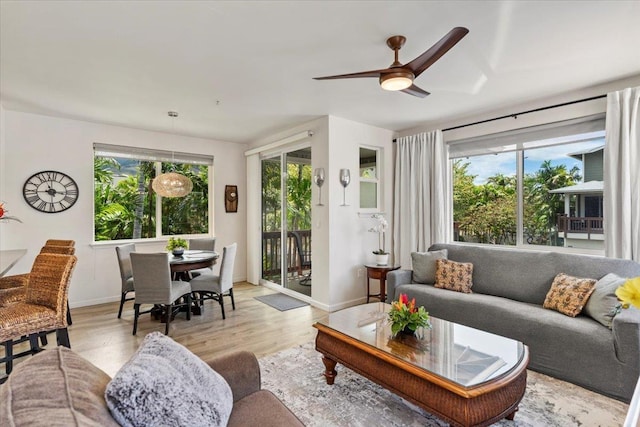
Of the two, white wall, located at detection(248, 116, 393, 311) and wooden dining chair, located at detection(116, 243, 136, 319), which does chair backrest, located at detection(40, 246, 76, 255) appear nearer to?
wooden dining chair, located at detection(116, 243, 136, 319)

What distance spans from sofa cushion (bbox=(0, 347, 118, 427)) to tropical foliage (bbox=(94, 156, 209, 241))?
4430 mm

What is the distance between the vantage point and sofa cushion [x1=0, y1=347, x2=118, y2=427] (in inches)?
27.9

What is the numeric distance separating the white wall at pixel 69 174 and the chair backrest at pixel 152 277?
1.66 metres

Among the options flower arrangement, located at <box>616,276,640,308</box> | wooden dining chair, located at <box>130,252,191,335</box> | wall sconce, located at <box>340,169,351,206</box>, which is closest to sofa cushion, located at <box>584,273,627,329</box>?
flower arrangement, located at <box>616,276,640,308</box>

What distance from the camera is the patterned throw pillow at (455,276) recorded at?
3522 millimetres

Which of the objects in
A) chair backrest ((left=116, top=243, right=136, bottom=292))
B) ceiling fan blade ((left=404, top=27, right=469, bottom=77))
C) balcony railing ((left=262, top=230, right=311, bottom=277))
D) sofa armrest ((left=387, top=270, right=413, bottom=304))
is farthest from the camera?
balcony railing ((left=262, top=230, right=311, bottom=277))

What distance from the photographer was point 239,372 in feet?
5.01

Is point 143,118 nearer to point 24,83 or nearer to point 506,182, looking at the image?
point 24,83

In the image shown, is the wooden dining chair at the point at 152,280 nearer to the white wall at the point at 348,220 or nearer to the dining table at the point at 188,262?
the dining table at the point at 188,262

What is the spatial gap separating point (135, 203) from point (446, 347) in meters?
4.87

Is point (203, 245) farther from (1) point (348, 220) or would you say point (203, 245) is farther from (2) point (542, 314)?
(2) point (542, 314)

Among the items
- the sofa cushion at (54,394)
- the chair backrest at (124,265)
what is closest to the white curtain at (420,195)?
the chair backrest at (124,265)

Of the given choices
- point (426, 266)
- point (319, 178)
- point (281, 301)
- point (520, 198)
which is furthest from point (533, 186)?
point (281, 301)

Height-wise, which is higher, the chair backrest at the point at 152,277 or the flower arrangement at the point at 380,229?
the flower arrangement at the point at 380,229
